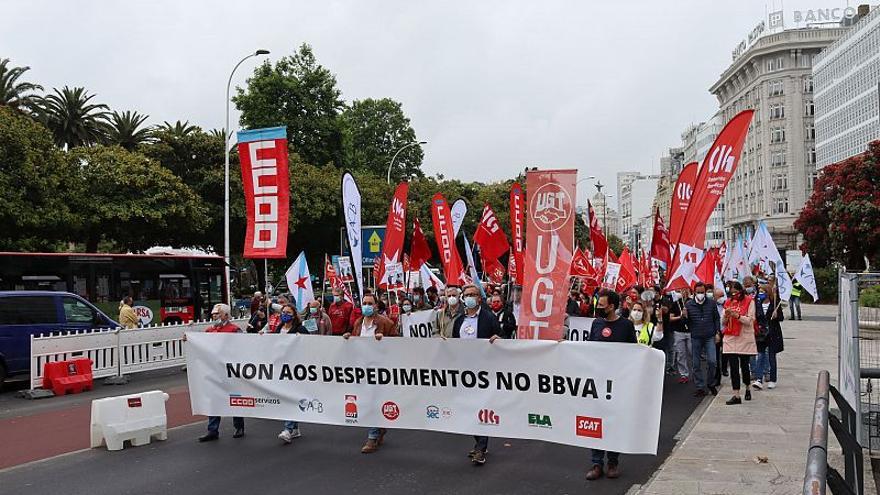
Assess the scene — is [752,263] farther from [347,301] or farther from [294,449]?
[294,449]

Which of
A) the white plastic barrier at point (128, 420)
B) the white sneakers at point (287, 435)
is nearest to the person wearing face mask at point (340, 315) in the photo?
the white sneakers at point (287, 435)

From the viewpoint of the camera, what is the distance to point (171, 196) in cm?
3020

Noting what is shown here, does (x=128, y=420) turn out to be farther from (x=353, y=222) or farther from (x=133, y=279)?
(x=133, y=279)

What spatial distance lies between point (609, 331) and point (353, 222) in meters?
5.10

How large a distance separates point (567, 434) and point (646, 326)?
510cm

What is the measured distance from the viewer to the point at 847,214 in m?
40.4

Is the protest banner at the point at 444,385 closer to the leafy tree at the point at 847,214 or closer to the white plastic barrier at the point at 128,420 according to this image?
the white plastic barrier at the point at 128,420

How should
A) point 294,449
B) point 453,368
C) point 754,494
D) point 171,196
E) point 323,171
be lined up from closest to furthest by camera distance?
point 754,494 < point 453,368 < point 294,449 < point 171,196 < point 323,171

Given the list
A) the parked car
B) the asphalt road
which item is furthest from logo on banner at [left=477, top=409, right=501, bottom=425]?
the parked car

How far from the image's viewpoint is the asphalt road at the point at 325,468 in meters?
6.72

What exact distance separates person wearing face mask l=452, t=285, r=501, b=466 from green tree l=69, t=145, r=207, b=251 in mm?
23543

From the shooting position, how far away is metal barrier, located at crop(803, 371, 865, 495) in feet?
8.75

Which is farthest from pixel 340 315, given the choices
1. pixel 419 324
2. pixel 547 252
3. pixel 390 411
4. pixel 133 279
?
pixel 133 279

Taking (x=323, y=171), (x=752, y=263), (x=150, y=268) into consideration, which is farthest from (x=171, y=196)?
(x=752, y=263)
